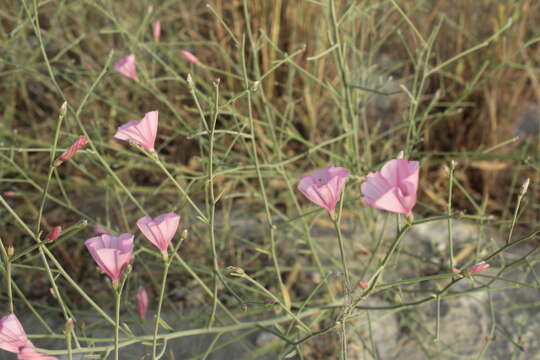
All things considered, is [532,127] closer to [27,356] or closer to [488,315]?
[488,315]

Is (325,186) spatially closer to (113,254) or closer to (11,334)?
(113,254)

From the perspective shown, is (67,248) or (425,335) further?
(67,248)

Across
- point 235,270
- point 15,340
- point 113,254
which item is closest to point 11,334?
point 15,340

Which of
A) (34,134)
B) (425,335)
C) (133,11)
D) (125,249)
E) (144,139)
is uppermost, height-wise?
(144,139)

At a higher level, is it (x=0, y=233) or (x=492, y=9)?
(x=492, y=9)

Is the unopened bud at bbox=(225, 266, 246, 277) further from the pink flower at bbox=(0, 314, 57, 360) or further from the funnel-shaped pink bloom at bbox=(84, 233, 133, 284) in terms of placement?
the pink flower at bbox=(0, 314, 57, 360)

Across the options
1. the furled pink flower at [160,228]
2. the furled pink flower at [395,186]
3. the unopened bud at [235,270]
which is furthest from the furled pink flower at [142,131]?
the furled pink flower at [395,186]

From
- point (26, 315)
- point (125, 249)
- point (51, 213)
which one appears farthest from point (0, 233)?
point (125, 249)
